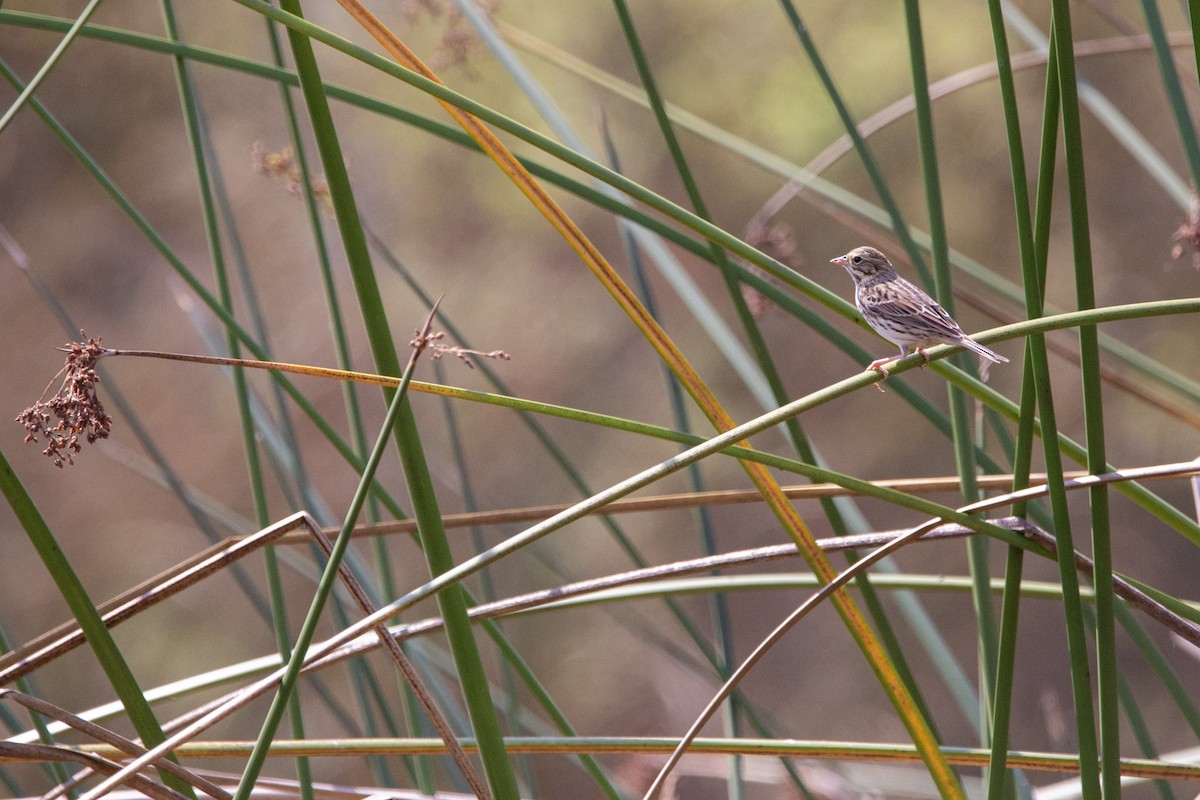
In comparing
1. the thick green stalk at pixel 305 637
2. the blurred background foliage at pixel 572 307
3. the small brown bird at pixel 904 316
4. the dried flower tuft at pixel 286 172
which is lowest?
the thick green stalk at pixel 305 637

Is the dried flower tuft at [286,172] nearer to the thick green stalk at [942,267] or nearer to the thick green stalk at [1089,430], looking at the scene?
the thick green stalk at [942,267]

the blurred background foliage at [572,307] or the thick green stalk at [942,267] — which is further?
the blurred background foliage at [572,307]

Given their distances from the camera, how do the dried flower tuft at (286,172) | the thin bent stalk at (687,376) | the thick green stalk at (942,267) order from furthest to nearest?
1. the dried flower tuft at (286,172)
2. the thick green stalk at (942,267)
3. the thin bent stalk at (687,376)

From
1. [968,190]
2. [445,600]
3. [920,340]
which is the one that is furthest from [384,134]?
[445,600]

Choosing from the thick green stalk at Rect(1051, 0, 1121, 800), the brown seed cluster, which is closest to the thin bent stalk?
the thick green stalk at Rect(1051, 0, 1121, 800)

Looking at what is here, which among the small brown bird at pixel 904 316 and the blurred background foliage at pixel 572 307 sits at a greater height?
the blurred background foliage at pixel 572 307

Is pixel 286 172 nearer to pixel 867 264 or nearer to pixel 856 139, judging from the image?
pixel 856 139

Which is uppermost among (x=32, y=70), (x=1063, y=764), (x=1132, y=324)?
(x=32, y=70)

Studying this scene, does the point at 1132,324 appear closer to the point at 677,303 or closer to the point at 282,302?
the point at 677,303

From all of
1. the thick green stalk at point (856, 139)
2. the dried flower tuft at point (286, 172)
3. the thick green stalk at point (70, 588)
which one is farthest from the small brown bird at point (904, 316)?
the thick green stalk at point (70, 588)
